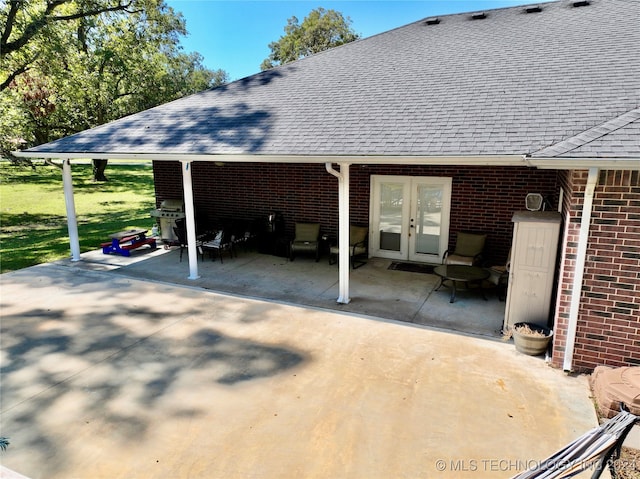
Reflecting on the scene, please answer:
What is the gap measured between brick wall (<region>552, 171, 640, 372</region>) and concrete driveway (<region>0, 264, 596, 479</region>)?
552 millimetres

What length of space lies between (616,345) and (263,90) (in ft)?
28.2

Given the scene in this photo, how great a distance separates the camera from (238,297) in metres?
8.03

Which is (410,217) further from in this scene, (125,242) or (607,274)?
(125,242)

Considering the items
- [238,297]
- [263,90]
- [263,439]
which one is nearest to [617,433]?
[263,439]


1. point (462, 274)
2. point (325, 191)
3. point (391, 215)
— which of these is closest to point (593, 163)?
point (462, 274)

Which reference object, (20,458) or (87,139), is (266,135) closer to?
(87,139)

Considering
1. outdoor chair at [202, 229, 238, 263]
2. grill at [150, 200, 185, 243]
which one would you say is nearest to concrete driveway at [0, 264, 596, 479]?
outdoor chair at [202, 229, 238, 263]

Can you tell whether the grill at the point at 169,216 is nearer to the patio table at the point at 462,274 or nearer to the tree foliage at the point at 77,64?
the patio table at the point at 462,274

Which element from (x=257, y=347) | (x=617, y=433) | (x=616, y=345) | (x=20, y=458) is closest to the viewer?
(x=617, y=433)

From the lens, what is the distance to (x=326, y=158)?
684 cm

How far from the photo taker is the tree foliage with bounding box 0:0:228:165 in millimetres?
15188

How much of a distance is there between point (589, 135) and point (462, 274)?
3.21 meters

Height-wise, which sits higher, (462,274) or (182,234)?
(182,234)

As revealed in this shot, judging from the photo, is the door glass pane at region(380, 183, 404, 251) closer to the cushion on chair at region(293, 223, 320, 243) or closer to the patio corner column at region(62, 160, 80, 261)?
the cushion on chair at region(293, 223, 320, 243)
